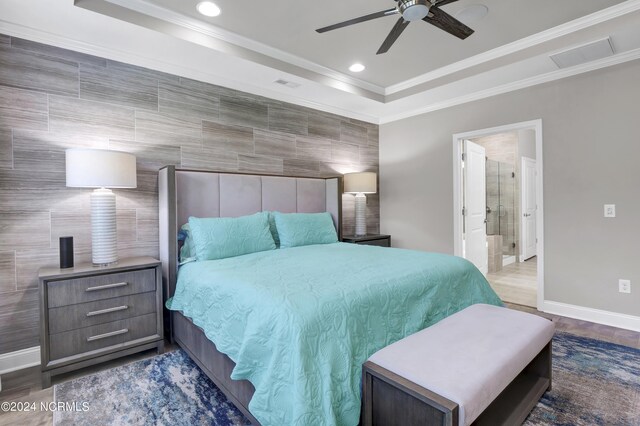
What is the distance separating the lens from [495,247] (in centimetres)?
554

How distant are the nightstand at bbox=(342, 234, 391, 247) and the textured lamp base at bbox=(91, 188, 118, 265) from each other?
8.56 feet

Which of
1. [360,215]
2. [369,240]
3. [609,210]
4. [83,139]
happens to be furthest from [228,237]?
[609,210]

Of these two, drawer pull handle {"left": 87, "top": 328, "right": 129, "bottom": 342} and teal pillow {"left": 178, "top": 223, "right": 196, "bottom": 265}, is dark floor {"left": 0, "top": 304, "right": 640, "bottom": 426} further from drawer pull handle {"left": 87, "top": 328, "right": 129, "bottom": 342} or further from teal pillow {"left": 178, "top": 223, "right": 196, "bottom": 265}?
teal pillow {"left": 178, "top": 223, "right": 196, "bottom": 265}

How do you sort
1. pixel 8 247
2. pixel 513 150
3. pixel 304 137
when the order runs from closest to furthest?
1. pixel 8 247
2. pixel 304 137
3. pixel 513 150

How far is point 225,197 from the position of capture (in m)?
3.28

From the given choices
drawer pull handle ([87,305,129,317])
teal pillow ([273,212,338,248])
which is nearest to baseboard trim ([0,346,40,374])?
drawer pull handle ([87,305,129,317])

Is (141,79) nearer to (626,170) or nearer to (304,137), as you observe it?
(304,137)

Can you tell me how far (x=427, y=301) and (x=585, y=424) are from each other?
0.97m

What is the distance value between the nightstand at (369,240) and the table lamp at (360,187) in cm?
20

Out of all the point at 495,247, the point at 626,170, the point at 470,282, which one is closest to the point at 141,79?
the point at 470,282

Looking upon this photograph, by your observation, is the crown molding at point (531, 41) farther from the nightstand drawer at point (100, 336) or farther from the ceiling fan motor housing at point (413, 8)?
the nightstand drawer at point (100, 336)

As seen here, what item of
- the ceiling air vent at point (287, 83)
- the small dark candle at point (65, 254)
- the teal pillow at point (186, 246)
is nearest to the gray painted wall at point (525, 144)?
the ceiling air vent at point (287, 83)

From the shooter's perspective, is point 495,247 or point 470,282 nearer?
point 470,282

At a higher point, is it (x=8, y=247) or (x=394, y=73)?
(x=394, y=73)
